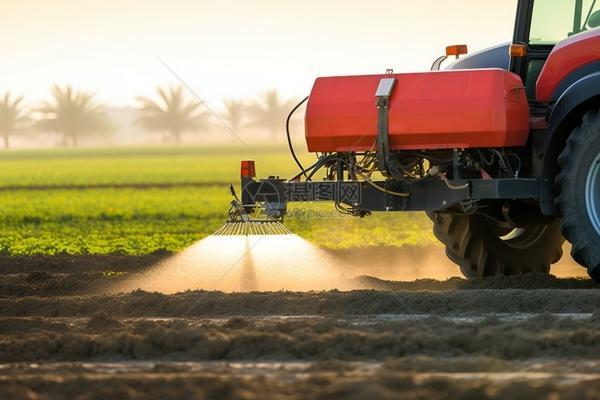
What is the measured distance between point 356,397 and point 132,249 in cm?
1067

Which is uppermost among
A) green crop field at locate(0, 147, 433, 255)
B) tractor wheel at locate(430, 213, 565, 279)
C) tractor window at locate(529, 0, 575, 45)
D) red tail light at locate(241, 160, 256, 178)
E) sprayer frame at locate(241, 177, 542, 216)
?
tractor window at locate(529, 0, 575, 45)

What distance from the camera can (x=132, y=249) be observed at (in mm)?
15336

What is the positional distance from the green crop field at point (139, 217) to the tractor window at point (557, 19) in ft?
6.96

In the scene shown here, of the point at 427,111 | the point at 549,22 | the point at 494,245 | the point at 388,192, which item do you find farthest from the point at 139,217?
the point at 427,111

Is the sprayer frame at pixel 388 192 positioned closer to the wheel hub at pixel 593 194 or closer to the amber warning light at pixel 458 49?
the wheel hub at pixel 593 194

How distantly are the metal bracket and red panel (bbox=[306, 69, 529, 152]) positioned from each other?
43mm

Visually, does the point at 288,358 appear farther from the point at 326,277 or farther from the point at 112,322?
the point at 326,277

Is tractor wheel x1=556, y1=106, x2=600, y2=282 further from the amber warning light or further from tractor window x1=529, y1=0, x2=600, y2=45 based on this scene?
the amber warning light

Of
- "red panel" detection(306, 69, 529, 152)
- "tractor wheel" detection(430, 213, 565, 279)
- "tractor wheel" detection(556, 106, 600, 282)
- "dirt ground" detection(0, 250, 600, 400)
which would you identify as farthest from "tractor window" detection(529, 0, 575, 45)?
"dirt ground" detection(0, 250, 600, 400)

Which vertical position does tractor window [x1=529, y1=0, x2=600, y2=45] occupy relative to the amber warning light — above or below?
above

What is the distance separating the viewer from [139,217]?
24375 millimetres

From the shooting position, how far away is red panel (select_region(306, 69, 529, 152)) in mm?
8656

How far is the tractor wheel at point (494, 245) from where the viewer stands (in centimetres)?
1023

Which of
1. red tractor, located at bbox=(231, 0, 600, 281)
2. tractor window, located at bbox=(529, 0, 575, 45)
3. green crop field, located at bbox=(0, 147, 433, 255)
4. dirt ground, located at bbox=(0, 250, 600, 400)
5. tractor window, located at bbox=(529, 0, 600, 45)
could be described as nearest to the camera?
dirt ground, located at bbox=(0, 250, 600, 400)
